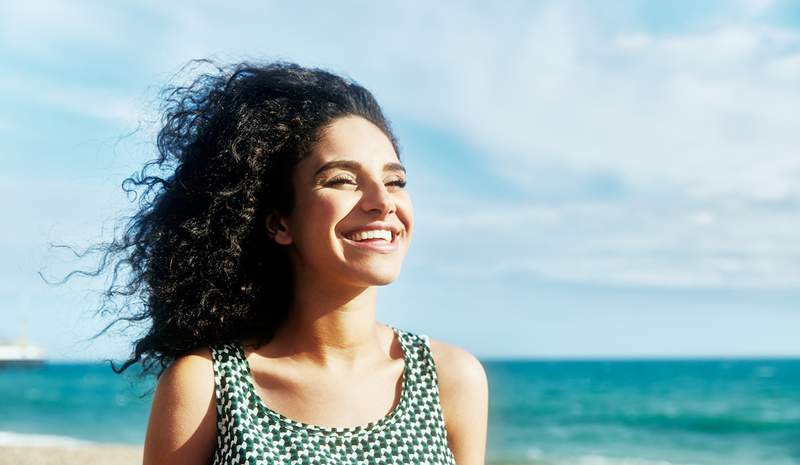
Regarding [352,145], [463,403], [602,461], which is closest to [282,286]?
[352,145]

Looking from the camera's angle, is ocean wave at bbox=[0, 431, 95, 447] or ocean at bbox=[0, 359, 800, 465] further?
ocean at bbox=[0, 359, 800, 465]

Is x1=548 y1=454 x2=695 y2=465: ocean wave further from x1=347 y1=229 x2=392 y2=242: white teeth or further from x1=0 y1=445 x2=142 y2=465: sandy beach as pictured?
x1=347 y1=229 x2=392 y2=242: white teeth

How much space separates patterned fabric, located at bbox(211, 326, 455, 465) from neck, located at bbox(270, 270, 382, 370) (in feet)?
0.58

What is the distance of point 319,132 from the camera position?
2992 millimetres

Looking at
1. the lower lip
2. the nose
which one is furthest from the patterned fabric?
the nose

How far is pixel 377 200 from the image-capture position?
284 centimetres

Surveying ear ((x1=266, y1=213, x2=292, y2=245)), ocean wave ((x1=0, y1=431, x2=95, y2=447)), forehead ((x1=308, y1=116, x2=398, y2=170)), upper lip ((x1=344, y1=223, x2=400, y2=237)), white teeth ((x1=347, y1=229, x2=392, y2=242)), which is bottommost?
white teeth ((x1=347, y1=229, x2=392, y2=242))

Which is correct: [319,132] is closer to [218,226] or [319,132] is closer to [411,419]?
[218,226]

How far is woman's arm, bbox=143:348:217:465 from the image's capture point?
2764 millimetres

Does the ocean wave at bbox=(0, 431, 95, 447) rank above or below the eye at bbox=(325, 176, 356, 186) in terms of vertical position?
above

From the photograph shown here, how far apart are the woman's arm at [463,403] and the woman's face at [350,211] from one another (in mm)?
542

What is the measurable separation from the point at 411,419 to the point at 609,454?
2252 cm

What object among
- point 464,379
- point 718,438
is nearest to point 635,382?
point 718,438

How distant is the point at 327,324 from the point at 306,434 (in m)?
0.35
